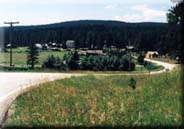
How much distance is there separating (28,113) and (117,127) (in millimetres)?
2055

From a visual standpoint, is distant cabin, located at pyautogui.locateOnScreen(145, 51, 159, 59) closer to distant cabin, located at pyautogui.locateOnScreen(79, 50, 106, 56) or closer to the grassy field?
the grassy field

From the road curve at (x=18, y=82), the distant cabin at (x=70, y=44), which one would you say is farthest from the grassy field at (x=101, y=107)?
the distant cabin at (x=70, y=44)

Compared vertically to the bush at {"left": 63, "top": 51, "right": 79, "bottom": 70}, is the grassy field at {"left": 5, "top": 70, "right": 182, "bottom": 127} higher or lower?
lower

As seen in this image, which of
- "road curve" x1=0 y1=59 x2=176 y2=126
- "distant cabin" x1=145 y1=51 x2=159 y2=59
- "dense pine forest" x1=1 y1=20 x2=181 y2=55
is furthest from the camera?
"distant cabin" x1=145 y1=51 x2=159 y2=59

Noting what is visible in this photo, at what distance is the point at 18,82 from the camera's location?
63.3ft

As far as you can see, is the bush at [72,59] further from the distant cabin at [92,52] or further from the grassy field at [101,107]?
the grassy field at [101,107]

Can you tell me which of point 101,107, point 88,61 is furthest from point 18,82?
point 101,107

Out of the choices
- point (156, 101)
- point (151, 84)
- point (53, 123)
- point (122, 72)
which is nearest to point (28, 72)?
point (122, 72)

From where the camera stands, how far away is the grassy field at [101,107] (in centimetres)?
884

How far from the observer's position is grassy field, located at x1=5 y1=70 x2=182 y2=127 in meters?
8.84

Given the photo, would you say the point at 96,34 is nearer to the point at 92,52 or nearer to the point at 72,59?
the point at 92,52

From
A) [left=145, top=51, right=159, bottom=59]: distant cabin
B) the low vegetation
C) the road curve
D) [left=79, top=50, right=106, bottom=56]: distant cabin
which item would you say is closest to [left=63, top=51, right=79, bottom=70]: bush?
the low vegetation

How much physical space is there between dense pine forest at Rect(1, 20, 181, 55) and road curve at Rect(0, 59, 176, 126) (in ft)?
4.71

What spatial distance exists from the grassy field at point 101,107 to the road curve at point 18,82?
26cm
